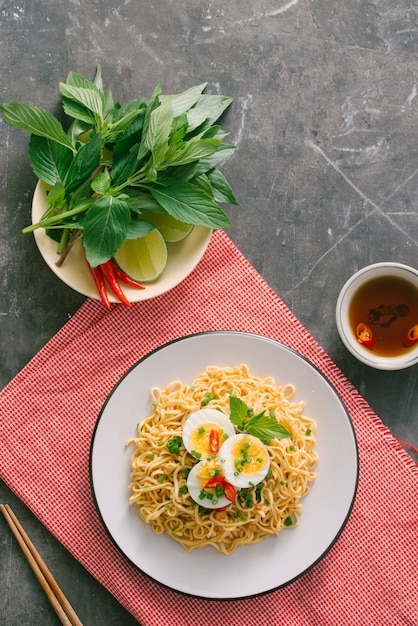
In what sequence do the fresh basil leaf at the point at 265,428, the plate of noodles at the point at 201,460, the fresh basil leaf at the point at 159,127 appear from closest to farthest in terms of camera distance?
the fresh basil leaf at the point at 159,127
the fresh basil leaf at the point at 265,428
the plate of noodles at the point at 201,460

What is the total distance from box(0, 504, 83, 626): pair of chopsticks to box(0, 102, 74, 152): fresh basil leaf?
4.68 feet

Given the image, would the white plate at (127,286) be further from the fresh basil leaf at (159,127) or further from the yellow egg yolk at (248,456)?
the yellow egg yolk at (248,456)

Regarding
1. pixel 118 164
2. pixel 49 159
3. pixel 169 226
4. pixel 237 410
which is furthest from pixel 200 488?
pixel 49 159

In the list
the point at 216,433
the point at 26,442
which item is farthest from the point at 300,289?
the point at 26,442

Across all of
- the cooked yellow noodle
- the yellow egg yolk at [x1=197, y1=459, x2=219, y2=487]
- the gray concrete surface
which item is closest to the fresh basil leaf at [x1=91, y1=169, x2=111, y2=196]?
the gray concrete surface

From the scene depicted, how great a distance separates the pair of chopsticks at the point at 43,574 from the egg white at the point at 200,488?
2.29 ft

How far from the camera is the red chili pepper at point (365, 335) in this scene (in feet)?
8.45

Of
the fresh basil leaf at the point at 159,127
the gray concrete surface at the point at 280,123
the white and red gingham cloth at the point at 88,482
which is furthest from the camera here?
the gray concrete surface at the point at 280,123

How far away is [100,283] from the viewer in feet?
8.00

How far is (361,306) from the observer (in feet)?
8.54

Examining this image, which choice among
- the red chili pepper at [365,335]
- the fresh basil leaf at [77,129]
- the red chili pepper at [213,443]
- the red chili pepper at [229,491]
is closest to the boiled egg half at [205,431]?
the red chili pepper at [213,443]

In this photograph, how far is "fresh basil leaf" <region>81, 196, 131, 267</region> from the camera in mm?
2223

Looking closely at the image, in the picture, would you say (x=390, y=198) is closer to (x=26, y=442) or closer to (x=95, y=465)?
(x=95, y=465)

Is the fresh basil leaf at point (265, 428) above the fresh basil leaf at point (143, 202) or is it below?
below
